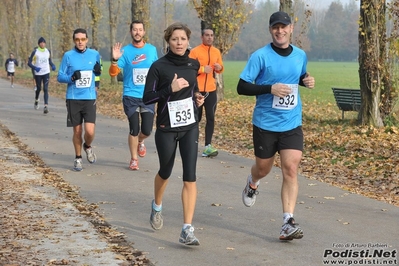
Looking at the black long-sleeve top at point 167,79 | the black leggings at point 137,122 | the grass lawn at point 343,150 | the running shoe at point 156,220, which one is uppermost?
the black long-sleeve top at point 167,79

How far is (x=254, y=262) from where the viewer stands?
245 inches

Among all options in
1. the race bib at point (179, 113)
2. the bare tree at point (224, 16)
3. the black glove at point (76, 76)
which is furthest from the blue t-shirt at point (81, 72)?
the bare tree at point (224, 16)

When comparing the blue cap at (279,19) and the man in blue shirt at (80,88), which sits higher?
the blue cap at (279,19)

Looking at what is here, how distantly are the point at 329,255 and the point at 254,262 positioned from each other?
64cm

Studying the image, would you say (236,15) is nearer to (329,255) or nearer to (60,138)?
(60,138)

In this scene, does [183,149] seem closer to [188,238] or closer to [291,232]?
[188,238]

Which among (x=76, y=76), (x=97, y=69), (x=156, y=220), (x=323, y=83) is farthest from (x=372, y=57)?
(x=323, y=83)

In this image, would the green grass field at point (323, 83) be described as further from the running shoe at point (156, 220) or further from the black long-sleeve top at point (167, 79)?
the black long-sleeve top at point (167, 79)

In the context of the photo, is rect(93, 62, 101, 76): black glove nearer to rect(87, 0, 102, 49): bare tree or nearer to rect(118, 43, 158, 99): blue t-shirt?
rect(118, 43, 158, 99): blue t-shirt

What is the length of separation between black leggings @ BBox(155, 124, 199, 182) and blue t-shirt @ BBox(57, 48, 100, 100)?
4.73m

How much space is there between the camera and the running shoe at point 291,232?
682 cm

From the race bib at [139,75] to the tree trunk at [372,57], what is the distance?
6155mm

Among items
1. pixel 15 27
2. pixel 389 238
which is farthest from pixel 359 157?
pixel 15 27

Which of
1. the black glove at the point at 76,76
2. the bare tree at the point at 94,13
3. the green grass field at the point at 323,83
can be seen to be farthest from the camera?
the bare tree at the point at 94,13
